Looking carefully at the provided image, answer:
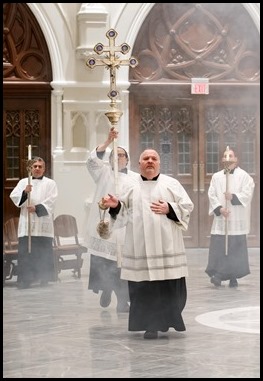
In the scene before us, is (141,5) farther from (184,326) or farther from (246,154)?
(184,326)

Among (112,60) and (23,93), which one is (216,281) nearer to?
(112,60)

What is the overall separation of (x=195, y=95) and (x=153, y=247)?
Result: 781 cm

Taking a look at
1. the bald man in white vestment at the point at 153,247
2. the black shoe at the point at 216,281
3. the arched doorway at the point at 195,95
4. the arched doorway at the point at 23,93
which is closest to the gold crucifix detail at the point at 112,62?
the bald man in white vestment at the point at 153,247

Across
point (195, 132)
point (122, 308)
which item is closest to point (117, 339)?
point (122, 308)

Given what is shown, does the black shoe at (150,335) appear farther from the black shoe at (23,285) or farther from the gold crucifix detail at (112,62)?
the black shoe at (23,285)

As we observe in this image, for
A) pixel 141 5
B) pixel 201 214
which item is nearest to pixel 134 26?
pixel 141 5

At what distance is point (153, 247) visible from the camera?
Result: 28.2 feet

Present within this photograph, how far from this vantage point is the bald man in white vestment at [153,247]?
855 centimetres

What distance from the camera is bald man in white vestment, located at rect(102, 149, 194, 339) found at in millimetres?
8555

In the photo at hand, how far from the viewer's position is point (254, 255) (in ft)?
49.1

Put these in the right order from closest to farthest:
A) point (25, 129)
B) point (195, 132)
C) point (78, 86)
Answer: point (78, 86), point (25, 129), point (195, 132)

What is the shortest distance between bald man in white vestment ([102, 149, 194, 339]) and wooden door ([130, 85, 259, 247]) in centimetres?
732

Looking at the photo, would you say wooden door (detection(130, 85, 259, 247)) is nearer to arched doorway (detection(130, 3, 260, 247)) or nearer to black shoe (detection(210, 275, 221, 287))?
arched doorway (detection(130, 3, 260, 247))

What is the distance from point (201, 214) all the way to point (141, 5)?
A: 9.08ft
